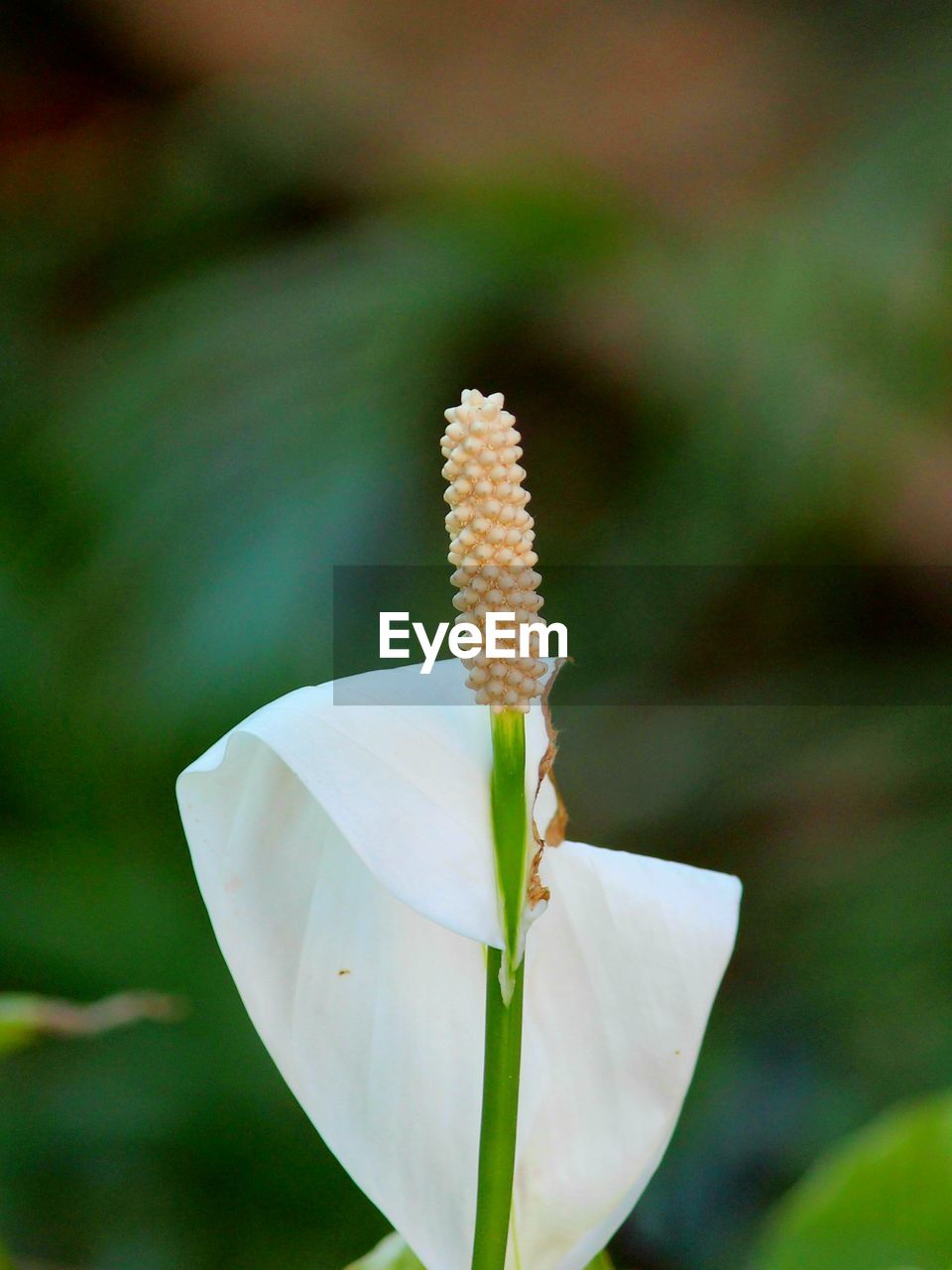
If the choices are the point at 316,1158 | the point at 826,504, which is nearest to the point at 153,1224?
the point at 316,1158

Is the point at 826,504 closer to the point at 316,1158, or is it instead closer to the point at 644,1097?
the point at 316,1158

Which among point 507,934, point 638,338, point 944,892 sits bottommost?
point 944,892

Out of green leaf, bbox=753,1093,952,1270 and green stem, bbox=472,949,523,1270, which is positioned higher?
green stem, bbox=472,949,523,1270

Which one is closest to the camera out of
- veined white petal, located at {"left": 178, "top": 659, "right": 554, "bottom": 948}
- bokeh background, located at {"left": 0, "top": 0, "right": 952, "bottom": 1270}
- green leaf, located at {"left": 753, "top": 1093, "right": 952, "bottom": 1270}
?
veined white petal, located at {"left": 178, "top": 659, "right": 554, "bottom": 948}

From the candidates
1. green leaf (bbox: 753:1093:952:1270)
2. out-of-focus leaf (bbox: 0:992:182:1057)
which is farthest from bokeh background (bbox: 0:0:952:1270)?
green leaf (bbox: 753:1093:952:1270)

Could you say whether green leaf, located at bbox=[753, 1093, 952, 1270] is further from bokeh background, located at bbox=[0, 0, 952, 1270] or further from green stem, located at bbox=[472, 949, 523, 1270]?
bokeh background, located at bbox=[0, 0, 952, 1270]

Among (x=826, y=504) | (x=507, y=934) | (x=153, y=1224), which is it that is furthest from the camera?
(x=826, y=504)

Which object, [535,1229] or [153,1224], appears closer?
[535,1229]
